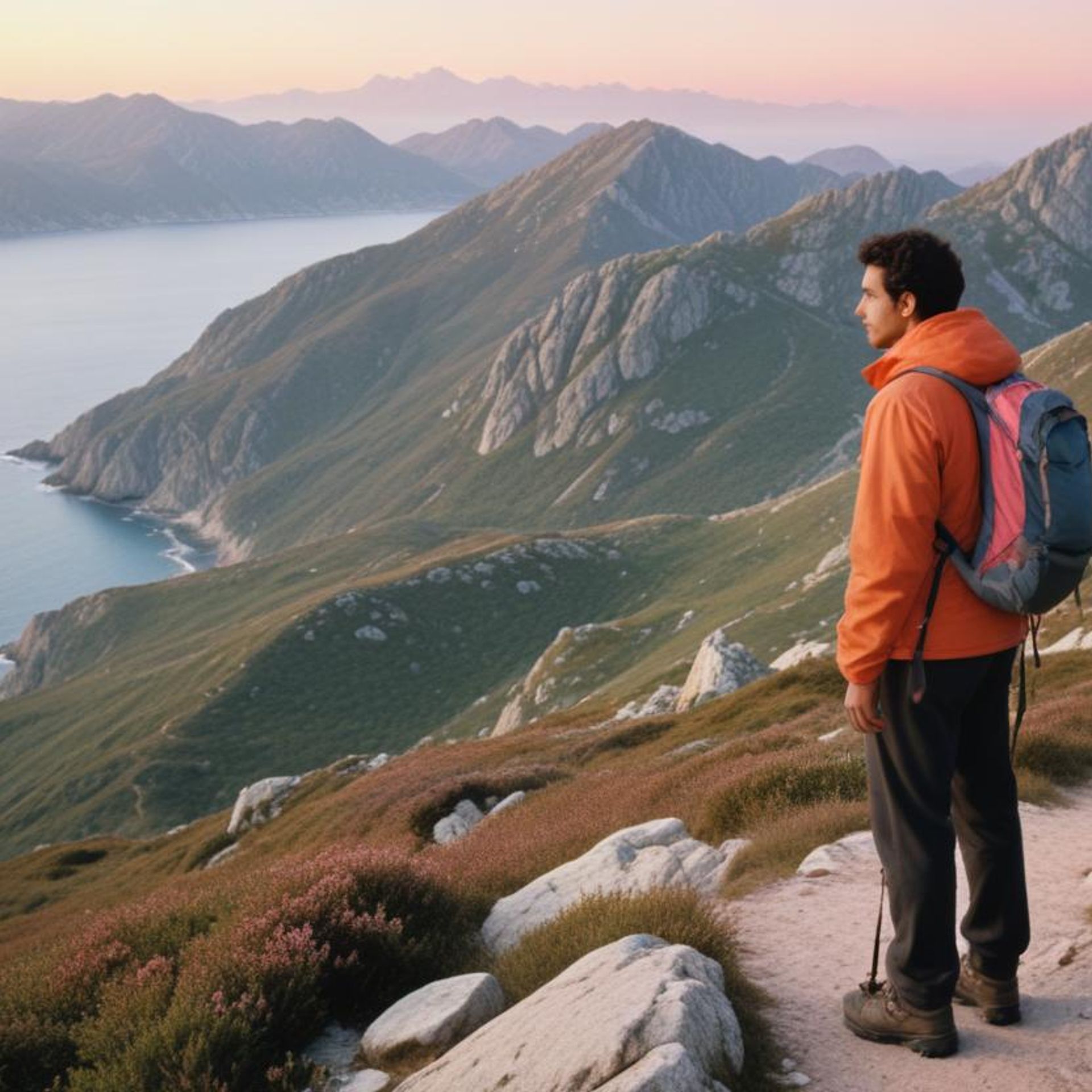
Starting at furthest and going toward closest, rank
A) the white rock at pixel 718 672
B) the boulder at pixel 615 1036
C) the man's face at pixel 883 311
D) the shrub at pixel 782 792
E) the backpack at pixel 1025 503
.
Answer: the white rock at pixel 718 672, the shrub at pixel 782 792, the man's face at pixel 883 311, the backpack at pixel 1025 503, the boulder at pixel 615 1036

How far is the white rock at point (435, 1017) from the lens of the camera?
25.2 ft

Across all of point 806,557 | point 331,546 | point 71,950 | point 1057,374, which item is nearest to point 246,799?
point 71,950

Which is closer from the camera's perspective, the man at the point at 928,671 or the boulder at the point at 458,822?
the man at the point at 928,671

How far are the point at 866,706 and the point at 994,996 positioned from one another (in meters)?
2.46

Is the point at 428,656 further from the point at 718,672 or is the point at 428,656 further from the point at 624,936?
the point at 624,936

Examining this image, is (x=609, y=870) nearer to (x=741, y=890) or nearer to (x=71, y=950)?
(x=741, y=890)

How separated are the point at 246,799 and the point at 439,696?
170ft

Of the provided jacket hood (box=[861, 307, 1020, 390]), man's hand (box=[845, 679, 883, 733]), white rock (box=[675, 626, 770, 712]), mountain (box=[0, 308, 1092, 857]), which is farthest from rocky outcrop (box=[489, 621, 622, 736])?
jacket hood (box=[861, 307, 1020, 390])

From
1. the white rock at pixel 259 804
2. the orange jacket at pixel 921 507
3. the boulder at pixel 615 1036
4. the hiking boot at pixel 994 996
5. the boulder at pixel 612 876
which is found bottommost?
the white rock at pixel 259 804

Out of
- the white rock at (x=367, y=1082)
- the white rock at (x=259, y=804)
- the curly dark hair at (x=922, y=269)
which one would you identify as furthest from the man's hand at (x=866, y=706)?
the white rock at (x=259, y=804)

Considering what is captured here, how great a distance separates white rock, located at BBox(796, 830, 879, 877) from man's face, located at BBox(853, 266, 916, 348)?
230 inches

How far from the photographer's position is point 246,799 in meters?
58.2

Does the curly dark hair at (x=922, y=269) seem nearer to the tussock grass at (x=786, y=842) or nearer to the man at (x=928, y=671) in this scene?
the man at (x=928, y=671)

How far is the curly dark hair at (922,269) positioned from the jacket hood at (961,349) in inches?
6.1
